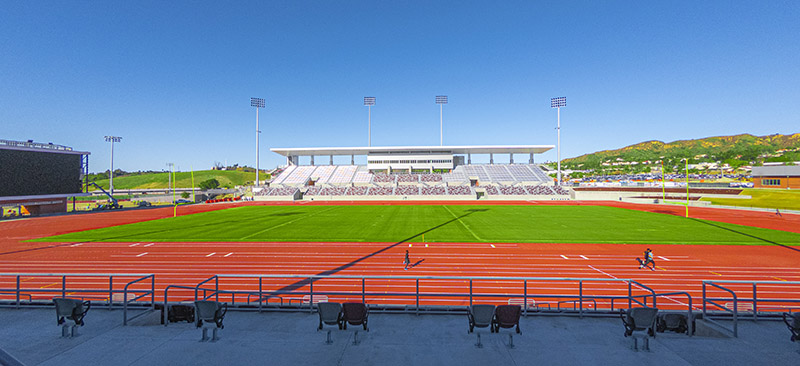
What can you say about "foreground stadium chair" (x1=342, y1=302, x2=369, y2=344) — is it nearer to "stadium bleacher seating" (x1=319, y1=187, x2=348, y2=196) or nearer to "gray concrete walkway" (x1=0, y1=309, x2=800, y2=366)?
"gray concrete walkway" (x1=0, y1=309, x2=800, y2=366)

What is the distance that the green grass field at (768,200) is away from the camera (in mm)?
42188

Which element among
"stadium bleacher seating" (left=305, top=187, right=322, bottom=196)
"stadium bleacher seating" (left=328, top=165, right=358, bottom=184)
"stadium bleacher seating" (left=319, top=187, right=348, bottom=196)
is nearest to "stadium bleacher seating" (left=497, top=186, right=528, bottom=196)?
"stadium bleacher seating" (left=319, top=187, right=348, bottom=196)

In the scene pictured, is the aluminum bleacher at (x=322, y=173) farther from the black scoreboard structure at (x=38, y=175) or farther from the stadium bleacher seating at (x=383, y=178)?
the black scoreboard structure at (x=38, y=175)

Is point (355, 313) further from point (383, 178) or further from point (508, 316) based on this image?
point (383, 178)

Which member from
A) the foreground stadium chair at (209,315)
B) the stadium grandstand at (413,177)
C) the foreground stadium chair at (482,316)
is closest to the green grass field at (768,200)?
the stadium grandstand at (413,177)

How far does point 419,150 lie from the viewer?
7456cm

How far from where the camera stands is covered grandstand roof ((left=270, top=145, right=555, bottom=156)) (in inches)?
2891

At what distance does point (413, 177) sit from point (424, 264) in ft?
186

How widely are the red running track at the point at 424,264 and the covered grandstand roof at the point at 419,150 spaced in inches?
2186

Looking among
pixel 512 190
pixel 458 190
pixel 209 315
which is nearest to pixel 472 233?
pixel 209 315

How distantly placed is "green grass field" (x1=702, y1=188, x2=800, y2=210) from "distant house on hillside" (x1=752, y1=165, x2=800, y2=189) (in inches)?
196

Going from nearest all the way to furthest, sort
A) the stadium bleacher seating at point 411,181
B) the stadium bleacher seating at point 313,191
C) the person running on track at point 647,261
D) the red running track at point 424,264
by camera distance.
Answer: the red running track at point 424,264
the person running on track at point 647,261
the stadium bleacher seating at point 411,181
the stadium bleacher seating at point 313,191

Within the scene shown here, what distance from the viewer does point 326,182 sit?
7138cm

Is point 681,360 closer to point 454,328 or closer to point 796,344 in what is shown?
point 796,344
